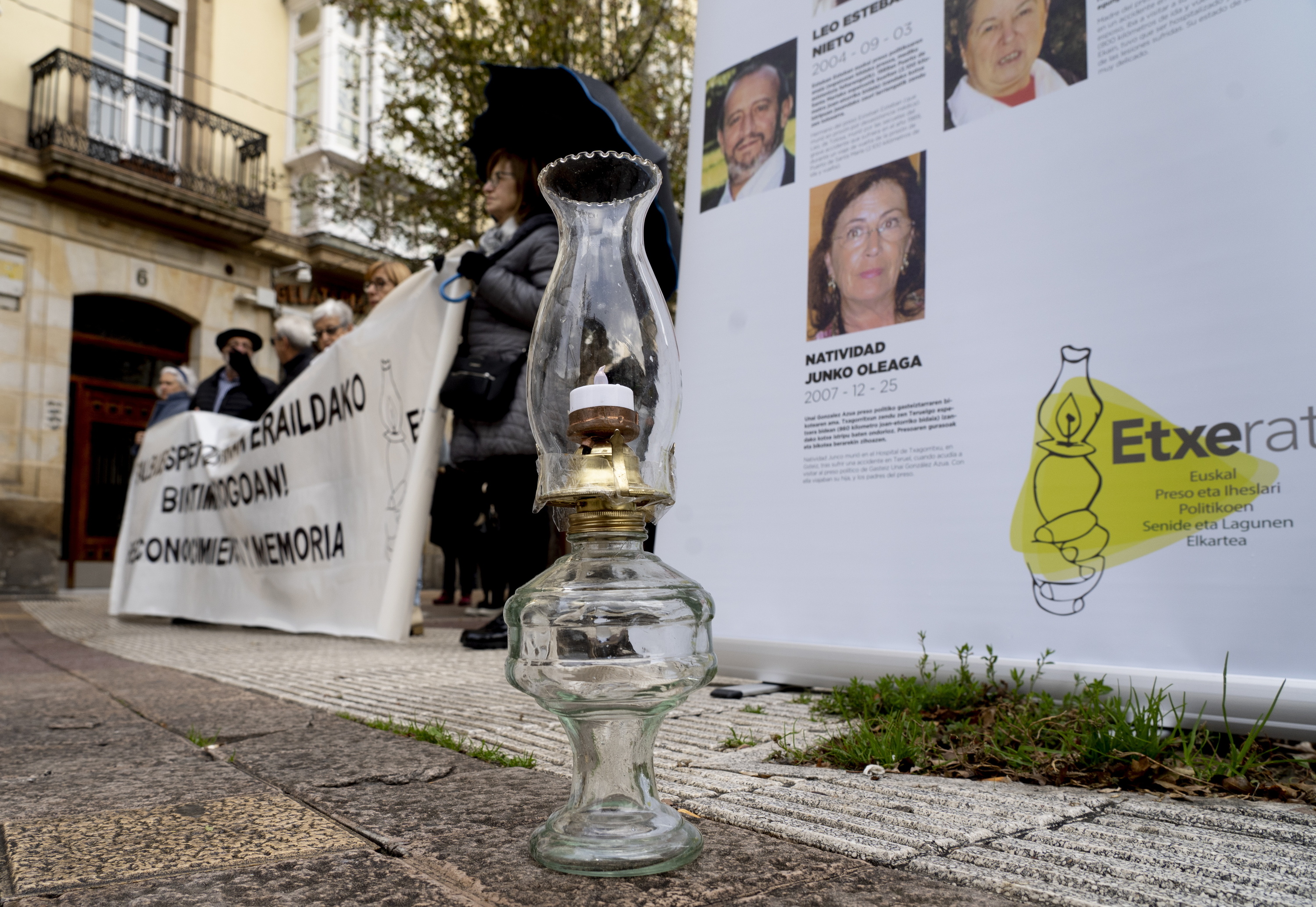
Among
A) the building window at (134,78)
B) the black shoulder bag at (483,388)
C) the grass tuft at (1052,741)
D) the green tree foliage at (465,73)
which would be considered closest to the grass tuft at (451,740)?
the grass tuft at (1052,741)

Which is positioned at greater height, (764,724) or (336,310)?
(336,310)

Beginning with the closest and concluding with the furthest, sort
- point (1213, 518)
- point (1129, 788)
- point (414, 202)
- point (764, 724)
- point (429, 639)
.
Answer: point (1129, 788) < point (1213, 518) < point (764, 724) < point (429, 639) < point (414, 202)

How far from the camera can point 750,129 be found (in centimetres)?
324

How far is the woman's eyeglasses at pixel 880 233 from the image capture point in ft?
8.93

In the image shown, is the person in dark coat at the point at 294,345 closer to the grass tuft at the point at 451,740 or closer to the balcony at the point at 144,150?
the grass tuft at the point at 451,740

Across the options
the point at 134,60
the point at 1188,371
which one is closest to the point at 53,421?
the point at 134,60

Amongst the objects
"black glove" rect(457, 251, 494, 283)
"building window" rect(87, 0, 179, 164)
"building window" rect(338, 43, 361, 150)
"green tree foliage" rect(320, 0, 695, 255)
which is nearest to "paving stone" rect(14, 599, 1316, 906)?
"black glove" rect(457, 251, 494, 283)

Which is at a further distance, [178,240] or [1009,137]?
[178,240]

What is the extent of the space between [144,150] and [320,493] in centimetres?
1205

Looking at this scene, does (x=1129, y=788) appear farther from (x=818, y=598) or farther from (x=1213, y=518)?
(x=818, y=598)

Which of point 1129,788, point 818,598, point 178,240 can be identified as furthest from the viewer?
point 178,240

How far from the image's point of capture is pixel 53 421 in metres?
12.2

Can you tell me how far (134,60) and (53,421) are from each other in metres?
6.14

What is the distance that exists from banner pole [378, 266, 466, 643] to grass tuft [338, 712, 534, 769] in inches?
70.5
